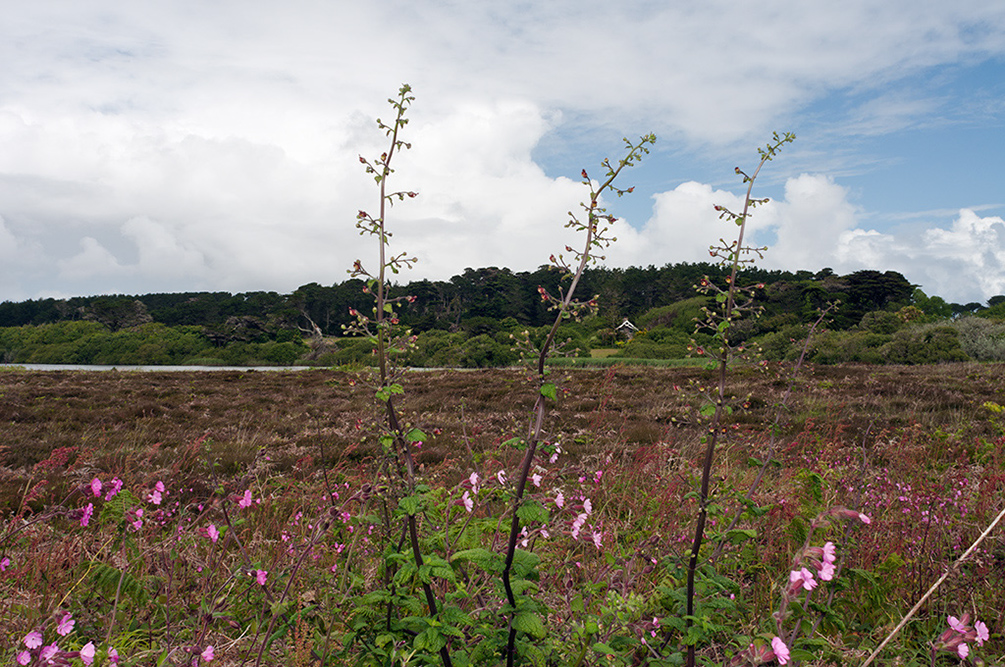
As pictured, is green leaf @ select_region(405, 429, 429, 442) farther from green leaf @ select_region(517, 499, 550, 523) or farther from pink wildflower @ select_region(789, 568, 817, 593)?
pink wildflower @ select_region(789, 568, 817, 593)

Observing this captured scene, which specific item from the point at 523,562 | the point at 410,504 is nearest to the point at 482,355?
the point at 523,562

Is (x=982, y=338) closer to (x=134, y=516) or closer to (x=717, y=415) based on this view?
(x=717, y=415)

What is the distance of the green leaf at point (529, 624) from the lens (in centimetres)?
135

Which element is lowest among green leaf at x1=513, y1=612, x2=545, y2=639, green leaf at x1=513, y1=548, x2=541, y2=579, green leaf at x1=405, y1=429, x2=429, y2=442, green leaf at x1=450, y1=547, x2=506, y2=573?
green leaf at x1=513, y1=612, x2=545, y2=639

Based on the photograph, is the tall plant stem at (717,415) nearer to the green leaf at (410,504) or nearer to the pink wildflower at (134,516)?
the green leaf at (410,504)

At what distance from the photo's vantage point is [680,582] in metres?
1.87

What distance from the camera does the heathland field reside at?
1605 mm

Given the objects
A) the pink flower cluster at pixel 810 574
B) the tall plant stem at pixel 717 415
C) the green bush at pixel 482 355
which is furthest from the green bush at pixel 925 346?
the pink flower cluster at pixel 810 574

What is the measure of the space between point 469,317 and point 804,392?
4907 cm

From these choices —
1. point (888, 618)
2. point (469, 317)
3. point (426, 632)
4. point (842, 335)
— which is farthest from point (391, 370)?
point (469, 317)

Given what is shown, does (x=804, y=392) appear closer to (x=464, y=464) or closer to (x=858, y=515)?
(x=464, y=464)

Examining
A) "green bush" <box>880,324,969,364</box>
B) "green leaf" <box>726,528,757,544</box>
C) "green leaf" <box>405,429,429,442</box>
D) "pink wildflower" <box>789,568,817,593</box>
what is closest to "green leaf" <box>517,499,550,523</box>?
"green leaf" <box>405,429,429,442</box>

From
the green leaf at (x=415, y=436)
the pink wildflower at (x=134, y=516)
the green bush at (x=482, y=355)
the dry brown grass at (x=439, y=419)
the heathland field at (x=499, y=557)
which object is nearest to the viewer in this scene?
the green leaf at (x=415, y=436)

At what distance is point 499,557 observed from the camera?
153 cm
